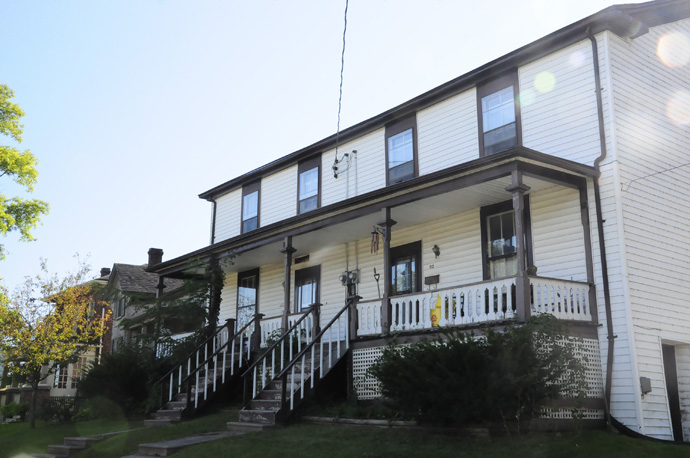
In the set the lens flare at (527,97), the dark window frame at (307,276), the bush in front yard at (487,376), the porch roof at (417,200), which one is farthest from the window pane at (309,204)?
the bush in front yard at (487,376)

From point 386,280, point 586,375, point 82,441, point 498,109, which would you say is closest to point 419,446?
point 586,375

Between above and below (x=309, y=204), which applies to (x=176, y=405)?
below

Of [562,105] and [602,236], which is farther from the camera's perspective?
[562,105]

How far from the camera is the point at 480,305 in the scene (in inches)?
517

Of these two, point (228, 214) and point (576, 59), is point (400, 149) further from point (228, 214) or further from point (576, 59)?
point (228, 214)

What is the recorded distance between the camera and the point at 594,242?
13047 millimetres

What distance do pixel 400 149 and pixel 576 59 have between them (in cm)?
526

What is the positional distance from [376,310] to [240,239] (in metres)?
5.99

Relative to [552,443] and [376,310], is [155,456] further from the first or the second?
[552,443]

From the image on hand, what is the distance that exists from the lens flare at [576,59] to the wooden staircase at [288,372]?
22.6 ft

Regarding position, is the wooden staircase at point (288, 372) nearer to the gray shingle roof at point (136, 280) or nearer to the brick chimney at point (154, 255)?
the brick chimney at point (154, 255)

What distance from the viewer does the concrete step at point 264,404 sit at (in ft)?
44.8

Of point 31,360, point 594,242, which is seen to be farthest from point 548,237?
point 31,360

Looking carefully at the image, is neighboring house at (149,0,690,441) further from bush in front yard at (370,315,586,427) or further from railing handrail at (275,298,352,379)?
bush in front yard at (370,315,586,427)
